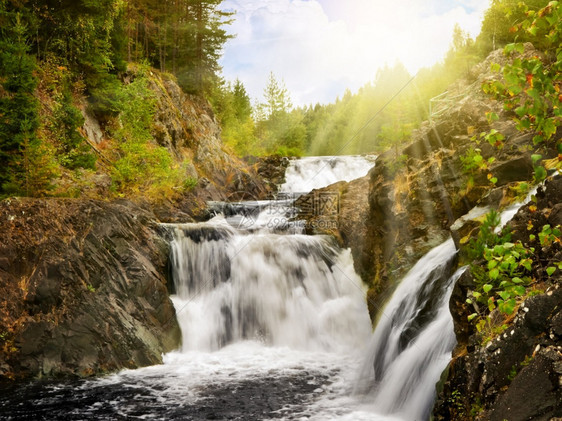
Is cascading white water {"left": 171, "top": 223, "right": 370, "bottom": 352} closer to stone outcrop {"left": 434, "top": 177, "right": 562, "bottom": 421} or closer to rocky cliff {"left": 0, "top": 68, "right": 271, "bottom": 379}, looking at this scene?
rocky cliff {"left": 0, "top": 68, "right": 271, "bottom": 379}

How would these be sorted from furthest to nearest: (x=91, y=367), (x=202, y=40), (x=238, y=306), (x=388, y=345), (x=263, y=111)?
Result: 1. (x=263, y=111)
2. (x=202, y=40)
3. (x=238, y=306)
4. (x=91, y=367)
5. (x=388, y=345)

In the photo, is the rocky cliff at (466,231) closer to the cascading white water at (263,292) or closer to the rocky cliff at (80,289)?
the cascading white water at (263,292)

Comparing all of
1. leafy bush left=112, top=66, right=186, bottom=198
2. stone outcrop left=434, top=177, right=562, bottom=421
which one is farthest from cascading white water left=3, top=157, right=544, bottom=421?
leafy bush left=112, top=66, right=186, bottom=198

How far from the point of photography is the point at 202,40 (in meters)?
33.2

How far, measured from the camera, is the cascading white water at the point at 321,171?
32.8m

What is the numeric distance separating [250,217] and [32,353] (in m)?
12.4

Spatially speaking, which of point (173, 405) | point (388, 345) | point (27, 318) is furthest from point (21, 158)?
point (388, 345)

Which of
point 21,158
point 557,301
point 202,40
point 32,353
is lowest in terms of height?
point 32,353

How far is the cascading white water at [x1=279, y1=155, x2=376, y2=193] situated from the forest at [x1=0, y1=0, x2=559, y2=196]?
7.29 m

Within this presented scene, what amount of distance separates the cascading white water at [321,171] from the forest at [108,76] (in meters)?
7.29

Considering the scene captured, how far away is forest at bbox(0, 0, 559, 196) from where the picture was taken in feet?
33.5

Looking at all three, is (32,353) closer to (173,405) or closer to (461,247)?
(173,405)

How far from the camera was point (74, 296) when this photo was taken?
30.1 feet

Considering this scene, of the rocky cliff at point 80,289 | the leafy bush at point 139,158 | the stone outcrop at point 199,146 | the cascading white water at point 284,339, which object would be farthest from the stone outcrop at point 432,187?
the stone outcrop at point 199,146
